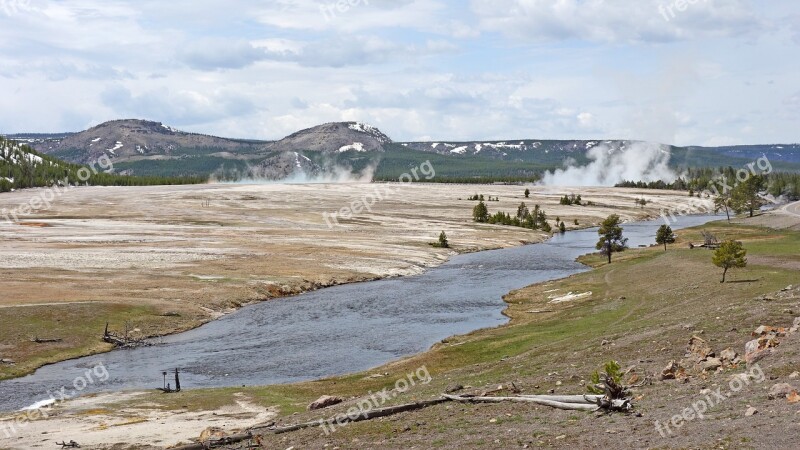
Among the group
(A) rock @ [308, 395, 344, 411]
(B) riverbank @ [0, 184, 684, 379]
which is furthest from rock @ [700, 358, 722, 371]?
(B) riverbank @ [0, 184, 684, 379]

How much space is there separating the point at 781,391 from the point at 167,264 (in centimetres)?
8454

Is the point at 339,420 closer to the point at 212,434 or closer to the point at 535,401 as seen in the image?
the point at 212,434

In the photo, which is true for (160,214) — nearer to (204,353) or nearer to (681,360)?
(204,353)

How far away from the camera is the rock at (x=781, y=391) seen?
2506 centimetres

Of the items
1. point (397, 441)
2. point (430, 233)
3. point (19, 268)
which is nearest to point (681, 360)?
point (397, 441)

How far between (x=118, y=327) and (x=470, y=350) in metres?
31.4

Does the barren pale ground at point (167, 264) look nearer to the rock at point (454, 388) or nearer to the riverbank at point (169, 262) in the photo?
the riverbank at point (169, 262)

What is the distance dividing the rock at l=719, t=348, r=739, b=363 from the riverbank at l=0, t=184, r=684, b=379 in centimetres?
4424

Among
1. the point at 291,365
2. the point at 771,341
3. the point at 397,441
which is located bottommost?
the point at 291,365

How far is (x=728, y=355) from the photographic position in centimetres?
3212

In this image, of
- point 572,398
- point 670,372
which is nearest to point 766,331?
point 670,372

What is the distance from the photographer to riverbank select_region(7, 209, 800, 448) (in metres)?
25.2

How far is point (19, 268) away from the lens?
9069 cm

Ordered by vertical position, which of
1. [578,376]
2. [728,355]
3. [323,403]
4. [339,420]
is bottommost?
[323,403]
